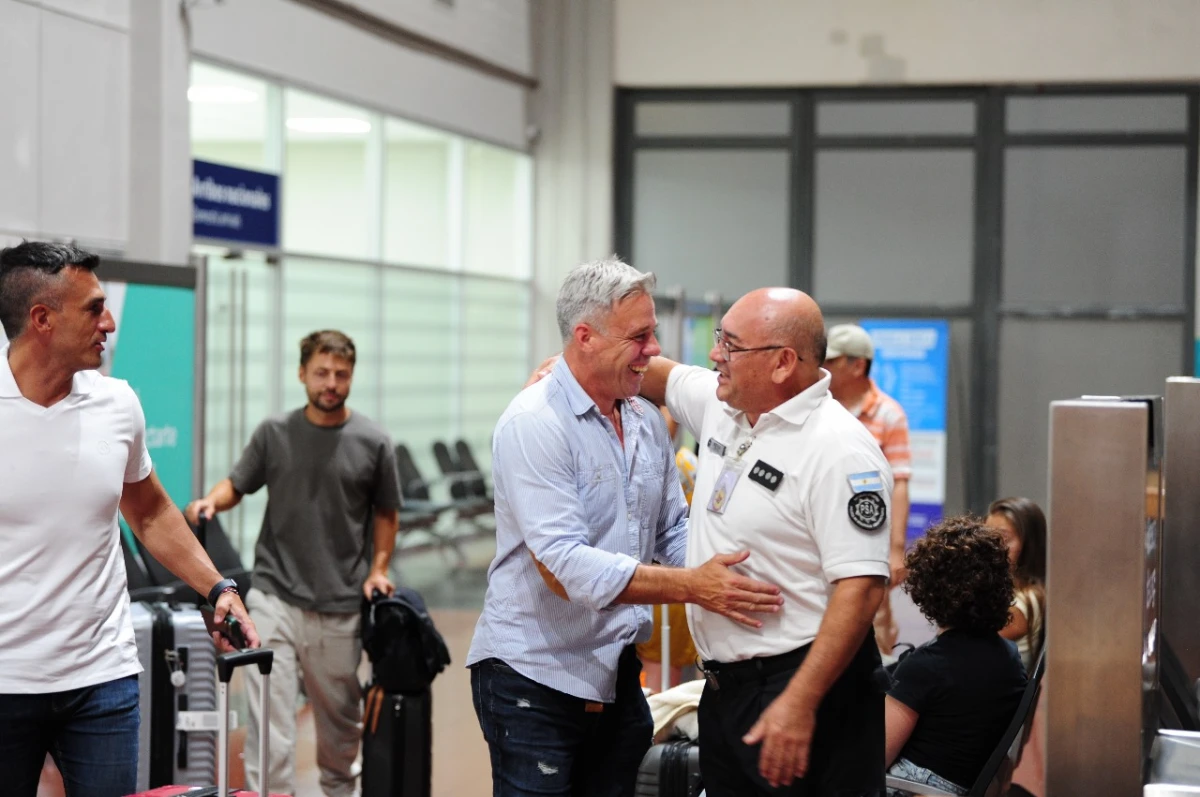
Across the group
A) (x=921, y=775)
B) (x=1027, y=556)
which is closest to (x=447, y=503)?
(x=1027, y=556)

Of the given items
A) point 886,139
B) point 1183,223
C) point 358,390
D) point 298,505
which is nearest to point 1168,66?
point 1183,223

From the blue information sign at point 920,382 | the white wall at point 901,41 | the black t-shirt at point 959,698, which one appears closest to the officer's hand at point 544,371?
the black t-shirt at point 959,698

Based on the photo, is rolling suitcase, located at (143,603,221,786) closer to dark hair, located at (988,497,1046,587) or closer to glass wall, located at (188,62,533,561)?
glass wall, located at (188,62,533,561)

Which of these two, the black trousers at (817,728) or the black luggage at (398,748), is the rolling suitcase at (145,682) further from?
the black trousers at (817,728)

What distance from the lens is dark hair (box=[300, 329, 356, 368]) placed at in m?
4.89

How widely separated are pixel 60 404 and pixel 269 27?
239 inches

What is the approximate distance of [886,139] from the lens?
12.4 m

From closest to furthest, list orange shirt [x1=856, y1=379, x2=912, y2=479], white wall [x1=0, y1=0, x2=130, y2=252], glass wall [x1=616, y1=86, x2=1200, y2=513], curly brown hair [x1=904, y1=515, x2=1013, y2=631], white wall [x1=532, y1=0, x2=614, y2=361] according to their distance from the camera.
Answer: curly brown hair [x1=904, y1=515, x2=1013, y2=631]
orange shirt [x1=856, y1=379, x2=912, y2=479]
white wall [x1=0, y1=0, x2=130, y2=252]
glass wall [x1=616, y1=86, x2=1200, y2=513]
white wall [x1=532, y1=0, x2=614, y2=361]

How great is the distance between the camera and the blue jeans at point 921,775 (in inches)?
132

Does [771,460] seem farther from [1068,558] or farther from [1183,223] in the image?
[1183,223]

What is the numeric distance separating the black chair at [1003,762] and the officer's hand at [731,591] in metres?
0.81

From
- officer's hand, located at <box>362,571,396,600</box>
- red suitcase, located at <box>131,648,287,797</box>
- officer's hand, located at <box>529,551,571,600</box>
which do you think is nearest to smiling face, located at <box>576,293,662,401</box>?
officer's hand, located at <box>529,551,571,600</box>

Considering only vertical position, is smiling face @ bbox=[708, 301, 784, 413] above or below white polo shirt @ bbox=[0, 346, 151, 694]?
above

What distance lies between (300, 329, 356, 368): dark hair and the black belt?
8.23 feet
